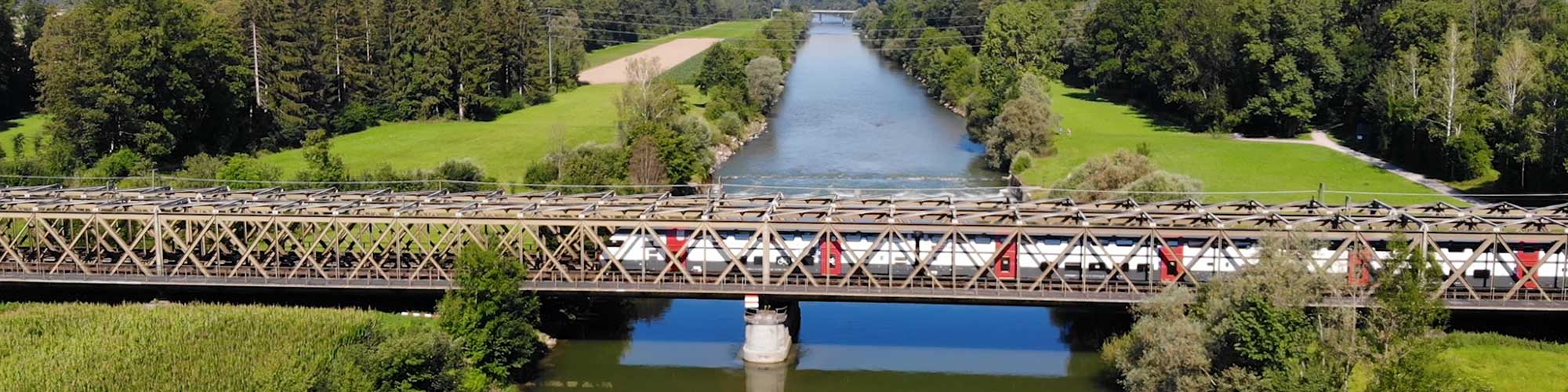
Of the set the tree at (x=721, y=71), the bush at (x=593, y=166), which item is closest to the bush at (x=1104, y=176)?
the bush at (x=593, y=166)

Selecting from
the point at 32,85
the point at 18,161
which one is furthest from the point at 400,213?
the point at 32,85

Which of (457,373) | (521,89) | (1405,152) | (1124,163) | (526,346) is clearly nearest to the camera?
(457,373)

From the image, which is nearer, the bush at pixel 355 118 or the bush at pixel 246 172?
the bush at pixel 246 172

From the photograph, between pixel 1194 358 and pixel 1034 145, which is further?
pixel 1034 145

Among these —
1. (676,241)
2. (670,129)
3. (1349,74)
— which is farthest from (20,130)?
(1349,74)

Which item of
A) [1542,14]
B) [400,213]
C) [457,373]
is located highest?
[1542,14]

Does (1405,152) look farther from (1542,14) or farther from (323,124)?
(323,124)

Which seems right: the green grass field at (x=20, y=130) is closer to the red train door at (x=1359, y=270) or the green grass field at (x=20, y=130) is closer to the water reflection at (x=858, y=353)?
the water reflection at (x=858, y=353)

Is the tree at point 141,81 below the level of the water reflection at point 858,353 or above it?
above
